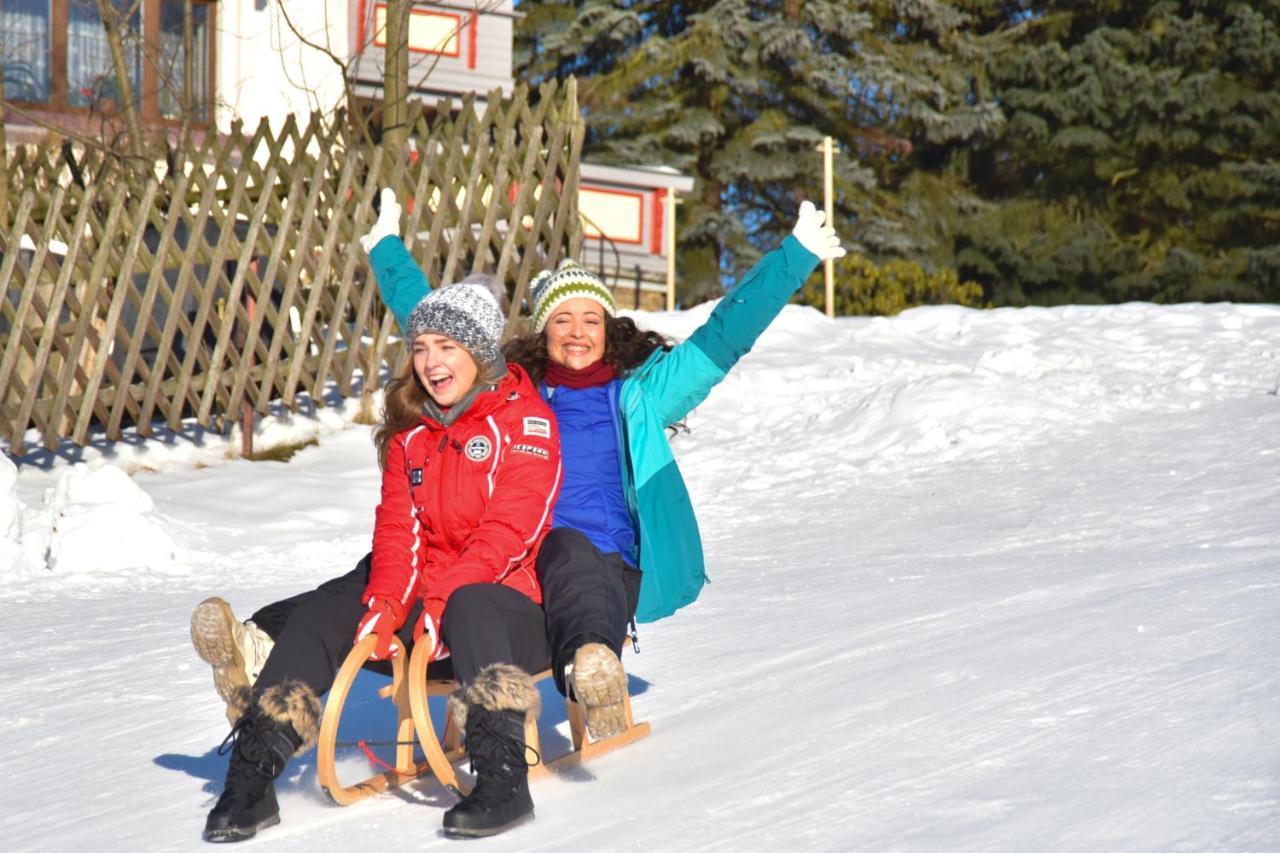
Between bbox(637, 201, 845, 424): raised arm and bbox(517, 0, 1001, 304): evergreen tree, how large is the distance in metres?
17.2

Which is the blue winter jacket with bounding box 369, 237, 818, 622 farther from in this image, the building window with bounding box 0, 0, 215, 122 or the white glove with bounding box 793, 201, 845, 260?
the building window with bounding box 0, 0, 215, 122

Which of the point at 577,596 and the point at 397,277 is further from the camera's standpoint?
the point at 397,277

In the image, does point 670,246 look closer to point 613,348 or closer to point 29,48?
point 29,48

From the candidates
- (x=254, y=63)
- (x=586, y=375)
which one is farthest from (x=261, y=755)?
(x=254, y=63)

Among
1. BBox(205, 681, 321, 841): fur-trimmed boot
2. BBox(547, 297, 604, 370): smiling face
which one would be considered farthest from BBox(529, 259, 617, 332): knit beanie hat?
BBox(205, 681, 321, 841): fur-trimmed boot

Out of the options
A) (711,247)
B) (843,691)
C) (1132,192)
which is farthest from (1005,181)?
(843,691)

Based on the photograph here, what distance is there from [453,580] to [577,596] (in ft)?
0.83

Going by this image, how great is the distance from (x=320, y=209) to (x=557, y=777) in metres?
6.59

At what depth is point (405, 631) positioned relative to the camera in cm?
324

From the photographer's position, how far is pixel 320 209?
9289mm

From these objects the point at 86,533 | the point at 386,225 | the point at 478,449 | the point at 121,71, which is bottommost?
the point at 86,533

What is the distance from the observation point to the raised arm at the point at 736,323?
11.8ft

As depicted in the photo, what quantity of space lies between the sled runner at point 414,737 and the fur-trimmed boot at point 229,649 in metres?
0.17

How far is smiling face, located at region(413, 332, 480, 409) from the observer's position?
11.1ft
